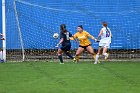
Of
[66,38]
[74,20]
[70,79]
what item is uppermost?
[74,20]

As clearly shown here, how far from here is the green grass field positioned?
441 inches

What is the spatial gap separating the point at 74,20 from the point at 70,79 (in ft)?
28.3

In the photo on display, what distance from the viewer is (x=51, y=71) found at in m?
15.5

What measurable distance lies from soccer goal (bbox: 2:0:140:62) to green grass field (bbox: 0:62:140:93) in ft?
14.0

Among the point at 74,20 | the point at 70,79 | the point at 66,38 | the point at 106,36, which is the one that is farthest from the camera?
the point at 74,20

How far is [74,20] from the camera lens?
70.8 ft

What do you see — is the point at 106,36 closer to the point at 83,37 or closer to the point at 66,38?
the point at 83,37

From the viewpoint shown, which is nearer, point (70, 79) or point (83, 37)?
point (70, 79)

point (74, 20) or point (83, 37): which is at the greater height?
point (74, 20)

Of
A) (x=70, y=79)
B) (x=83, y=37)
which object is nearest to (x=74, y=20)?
(x=83, y=37)

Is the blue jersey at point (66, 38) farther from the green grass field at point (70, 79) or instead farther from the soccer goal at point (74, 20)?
the green grass field at point (70, 79)

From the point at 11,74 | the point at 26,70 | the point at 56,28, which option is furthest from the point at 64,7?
the point at 11,74

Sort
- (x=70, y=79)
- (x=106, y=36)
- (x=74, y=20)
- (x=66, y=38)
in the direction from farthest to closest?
(x=74, y=20) < (x=106, y=36) < (x=66, y=38) < (x=70, y=79)

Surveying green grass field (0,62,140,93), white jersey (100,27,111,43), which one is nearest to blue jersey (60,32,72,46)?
white jersey (100,27,111,43)
